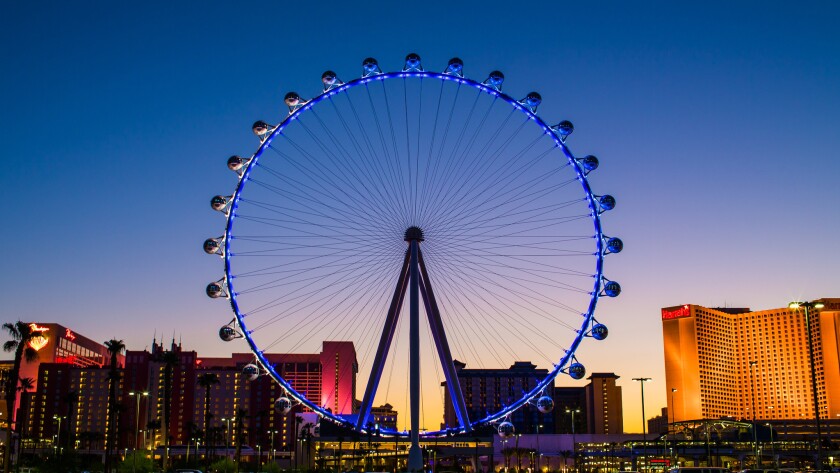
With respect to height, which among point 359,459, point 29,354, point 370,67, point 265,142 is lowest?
point 359,459

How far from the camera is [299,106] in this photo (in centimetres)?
4816

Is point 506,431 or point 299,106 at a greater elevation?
point 299,106

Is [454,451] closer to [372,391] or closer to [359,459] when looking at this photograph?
[359,459]

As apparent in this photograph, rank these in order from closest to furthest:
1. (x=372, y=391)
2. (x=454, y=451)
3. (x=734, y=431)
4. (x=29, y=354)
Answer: (x=372, y=391)
(x=29, y=354)
(x=454, y=451)
(x=734, y=431)

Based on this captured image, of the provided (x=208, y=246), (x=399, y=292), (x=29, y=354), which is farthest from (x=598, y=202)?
(x=29, y=354)

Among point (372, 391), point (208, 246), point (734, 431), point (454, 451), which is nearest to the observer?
point (208, 246)

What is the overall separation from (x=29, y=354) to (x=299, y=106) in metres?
25.1

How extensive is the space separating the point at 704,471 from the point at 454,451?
372 feet

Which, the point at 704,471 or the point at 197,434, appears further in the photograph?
the point at 197,434

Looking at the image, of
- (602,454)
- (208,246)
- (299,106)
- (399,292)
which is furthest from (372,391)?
(602,454)

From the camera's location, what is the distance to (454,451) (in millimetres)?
Answer: 160375

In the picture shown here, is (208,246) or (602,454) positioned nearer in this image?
(208,246)

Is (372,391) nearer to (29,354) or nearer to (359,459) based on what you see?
(29,354)

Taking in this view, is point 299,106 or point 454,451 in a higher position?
point 299,106
